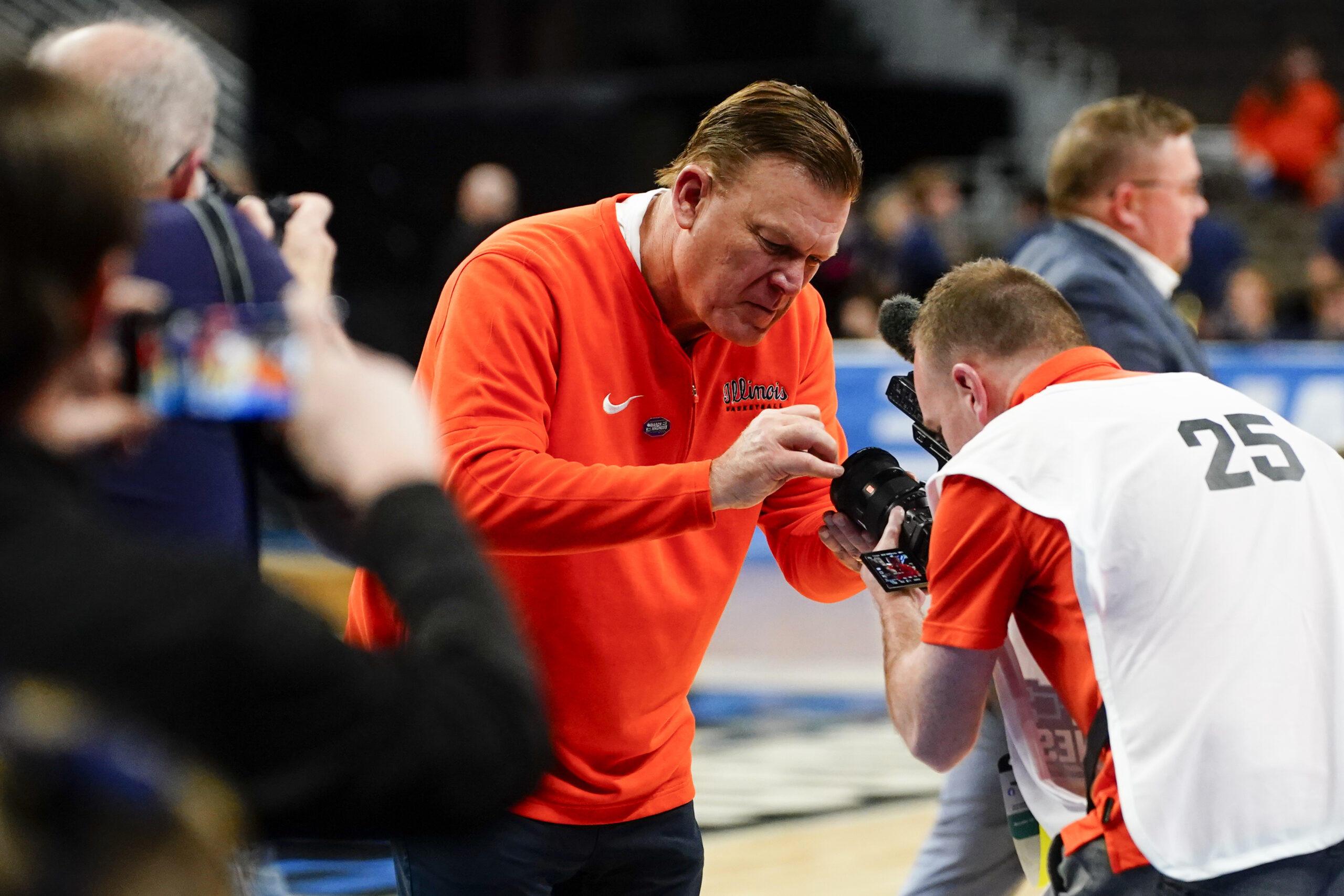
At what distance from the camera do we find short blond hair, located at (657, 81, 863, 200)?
2480 mm

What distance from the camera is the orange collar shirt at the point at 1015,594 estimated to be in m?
2.12

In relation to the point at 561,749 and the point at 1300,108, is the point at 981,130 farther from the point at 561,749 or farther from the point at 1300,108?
the point at 561,749

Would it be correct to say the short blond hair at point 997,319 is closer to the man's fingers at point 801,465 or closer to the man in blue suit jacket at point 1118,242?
the man's fingers at point 801,465

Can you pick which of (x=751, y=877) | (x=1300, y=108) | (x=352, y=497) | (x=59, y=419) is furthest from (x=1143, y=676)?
(x=1300, y=108)

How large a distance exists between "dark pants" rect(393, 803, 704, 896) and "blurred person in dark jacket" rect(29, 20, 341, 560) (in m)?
0.58

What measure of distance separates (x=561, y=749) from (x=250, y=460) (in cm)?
72

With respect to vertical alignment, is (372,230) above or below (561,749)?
below

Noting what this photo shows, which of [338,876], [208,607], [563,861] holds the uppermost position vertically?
[208,607]

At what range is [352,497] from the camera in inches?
49.8

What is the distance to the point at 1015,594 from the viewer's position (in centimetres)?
217

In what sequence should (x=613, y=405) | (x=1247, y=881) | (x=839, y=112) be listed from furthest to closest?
(x=839, y=112), (x=613, y=405), (x=1247, y=881)

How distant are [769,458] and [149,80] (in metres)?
1.02

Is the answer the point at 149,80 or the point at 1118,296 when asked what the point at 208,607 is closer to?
the point at 149,80

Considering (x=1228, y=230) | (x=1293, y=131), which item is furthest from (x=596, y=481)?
(x=1293, y=131)
